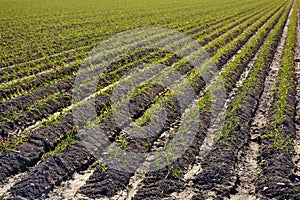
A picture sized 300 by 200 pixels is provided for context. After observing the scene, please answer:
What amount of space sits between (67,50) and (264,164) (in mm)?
10385

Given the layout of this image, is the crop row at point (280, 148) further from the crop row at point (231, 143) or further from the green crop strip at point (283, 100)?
the crop row at point (231, 143)

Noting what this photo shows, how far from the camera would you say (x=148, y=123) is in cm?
771

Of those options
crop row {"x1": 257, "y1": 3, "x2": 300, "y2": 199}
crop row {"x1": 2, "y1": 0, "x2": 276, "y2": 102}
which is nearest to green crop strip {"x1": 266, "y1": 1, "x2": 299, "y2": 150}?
crop row {"x1": 257, "y1": 3, "x2": 300, "y2": 199}

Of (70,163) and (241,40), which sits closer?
(70,163)

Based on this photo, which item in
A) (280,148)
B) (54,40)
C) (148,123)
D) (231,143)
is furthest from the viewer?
(54,40)

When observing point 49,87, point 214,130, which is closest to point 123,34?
point 49,87

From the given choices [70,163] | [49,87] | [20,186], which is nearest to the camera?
[20,186]

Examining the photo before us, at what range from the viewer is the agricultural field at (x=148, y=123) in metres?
5.67

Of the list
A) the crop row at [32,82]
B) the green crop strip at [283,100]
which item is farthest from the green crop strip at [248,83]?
the crop row at [32,82]

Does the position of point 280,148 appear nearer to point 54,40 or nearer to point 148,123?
point 148,123

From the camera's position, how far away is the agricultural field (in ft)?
18.6

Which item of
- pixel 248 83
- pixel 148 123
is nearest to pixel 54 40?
pixel 248 83

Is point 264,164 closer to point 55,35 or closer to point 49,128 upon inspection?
point 49,128

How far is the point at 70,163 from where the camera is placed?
20.1ft
